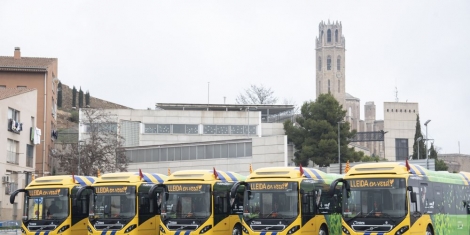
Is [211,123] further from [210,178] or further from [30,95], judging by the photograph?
[210,178]

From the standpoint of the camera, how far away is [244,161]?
2477 inches

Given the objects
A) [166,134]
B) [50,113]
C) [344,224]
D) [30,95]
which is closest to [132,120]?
[166,134]

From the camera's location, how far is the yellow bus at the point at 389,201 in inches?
885

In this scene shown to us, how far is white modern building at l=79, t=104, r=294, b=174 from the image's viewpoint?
6234 centimetres

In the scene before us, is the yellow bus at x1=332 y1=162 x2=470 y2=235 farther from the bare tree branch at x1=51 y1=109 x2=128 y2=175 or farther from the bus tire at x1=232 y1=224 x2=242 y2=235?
the bare tree branch at x1=51 y1=109 x2=128 y2=175

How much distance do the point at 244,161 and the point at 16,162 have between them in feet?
55.4

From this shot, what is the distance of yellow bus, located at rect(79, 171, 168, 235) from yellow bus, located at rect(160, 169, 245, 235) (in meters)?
0.69

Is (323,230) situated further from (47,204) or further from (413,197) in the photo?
(47,204)

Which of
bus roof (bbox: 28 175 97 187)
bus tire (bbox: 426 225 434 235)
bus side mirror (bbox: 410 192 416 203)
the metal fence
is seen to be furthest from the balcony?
bus side mirror (bbox: 410 192 416 203)

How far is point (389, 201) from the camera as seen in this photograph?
894 inches

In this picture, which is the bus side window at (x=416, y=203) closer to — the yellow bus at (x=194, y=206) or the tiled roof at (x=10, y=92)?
the yellow bus at (x=194, y=206)

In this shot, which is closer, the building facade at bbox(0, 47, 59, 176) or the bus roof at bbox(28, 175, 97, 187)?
the bus roof at bbox(28, 175, 97, 187)

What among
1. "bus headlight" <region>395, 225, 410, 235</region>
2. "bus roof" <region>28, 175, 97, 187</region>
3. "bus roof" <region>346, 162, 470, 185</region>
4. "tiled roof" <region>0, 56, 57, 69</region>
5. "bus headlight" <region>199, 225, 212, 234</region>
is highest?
"tiled roof" <region>0, 56, 57, 69</region>

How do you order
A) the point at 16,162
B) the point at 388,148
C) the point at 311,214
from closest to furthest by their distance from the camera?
the point at 311,214 → the point at 16,162 → the point at 388,148
